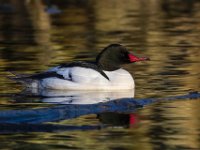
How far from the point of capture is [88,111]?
1095 cm

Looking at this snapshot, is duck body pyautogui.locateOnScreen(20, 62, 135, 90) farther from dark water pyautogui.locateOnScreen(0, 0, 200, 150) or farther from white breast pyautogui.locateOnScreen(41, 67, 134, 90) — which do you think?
dark water pyautogui.locateOnScreen(0, 0, 200, 150)

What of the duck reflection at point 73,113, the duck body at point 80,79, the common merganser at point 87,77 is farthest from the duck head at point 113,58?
the duck reflection at point 73,113

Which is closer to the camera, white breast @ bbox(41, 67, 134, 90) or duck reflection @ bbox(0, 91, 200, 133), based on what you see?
duck reflection @ bbox(0, 91, 200, 133)

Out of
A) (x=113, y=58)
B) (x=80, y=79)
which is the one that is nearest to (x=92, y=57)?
(x=113, y=58)

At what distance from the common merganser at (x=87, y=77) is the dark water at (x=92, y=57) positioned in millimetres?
186

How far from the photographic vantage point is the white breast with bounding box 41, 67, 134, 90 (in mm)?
12859

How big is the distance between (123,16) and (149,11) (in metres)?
2.17

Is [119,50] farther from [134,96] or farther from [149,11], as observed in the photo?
[149,11]

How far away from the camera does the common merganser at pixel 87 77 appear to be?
12875 mm

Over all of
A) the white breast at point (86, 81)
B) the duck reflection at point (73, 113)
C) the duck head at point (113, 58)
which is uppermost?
the duck head at point (113, 58)

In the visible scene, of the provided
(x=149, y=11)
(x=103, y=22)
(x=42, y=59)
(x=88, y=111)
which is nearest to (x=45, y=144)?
(x=88, y=111)

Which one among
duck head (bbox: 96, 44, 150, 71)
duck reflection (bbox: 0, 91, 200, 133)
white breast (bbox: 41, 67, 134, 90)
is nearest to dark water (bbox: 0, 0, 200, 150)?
duck reflection (bbox: 0, 91, 200, 133)

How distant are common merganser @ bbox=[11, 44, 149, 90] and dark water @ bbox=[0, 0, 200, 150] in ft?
0.61

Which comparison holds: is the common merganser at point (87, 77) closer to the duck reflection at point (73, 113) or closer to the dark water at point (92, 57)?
the dark water at point (92, 57)
